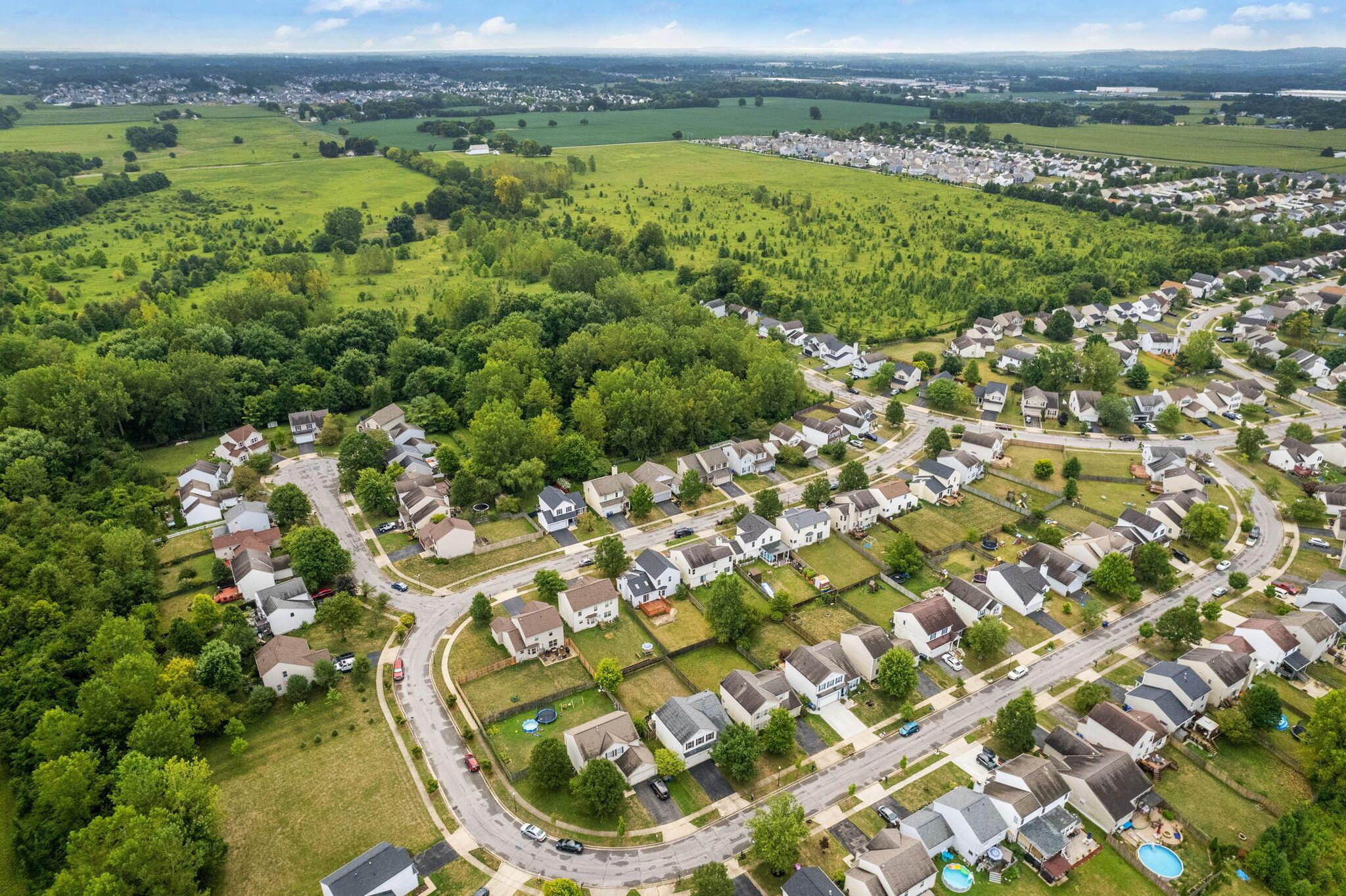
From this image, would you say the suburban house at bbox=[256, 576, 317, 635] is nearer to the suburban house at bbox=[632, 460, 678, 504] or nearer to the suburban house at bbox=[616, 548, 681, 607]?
the suburban house at bbox=[616, 548, 681, 607]

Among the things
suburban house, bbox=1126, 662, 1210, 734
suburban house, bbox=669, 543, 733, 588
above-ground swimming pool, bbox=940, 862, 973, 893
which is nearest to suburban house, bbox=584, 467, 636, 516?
suburban house, bbox=669, 543, 733, 588

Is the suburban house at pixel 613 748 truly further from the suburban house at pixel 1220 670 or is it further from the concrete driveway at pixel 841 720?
the suburban house at pixel 1220 670

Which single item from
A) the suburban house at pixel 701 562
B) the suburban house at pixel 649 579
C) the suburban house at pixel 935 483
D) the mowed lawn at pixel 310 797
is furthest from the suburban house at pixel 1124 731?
the mowed lawn at pixel 310 797

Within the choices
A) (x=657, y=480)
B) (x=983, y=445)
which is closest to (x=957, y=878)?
(x=657, y=480)

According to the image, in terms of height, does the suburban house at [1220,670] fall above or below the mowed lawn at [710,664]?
above

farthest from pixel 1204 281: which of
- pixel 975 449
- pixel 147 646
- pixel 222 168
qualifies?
pixel 222 168

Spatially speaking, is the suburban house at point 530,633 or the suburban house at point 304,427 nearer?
the suburban house at point 530,633
